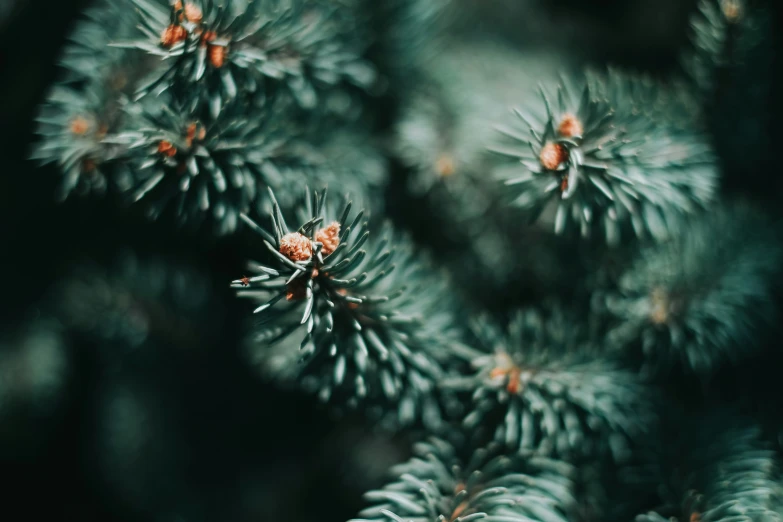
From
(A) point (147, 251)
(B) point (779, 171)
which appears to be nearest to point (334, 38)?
(A) point (147, 251)

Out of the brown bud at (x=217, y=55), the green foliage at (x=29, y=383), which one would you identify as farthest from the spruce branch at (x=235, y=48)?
the green foliage at (x=29, y=383)

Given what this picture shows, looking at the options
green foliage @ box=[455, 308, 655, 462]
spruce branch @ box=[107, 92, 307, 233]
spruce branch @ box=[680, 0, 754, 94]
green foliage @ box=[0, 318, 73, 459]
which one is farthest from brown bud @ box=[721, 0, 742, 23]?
green foliage @ box=[0, 318, 73, 459]

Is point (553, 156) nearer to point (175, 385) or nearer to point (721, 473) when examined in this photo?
point (721, 473)

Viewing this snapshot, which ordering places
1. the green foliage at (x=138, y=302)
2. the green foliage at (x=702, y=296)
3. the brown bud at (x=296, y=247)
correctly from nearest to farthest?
1. the brown bud at (x=296, y=247)
2. the green foliage at (x=702, y=296)
3. the green foliage at (x=138, y=302)

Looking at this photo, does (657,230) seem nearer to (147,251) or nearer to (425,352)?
(425,352)

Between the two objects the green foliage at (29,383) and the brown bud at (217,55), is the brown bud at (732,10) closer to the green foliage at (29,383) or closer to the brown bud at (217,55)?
the brown bud at (217,55)
